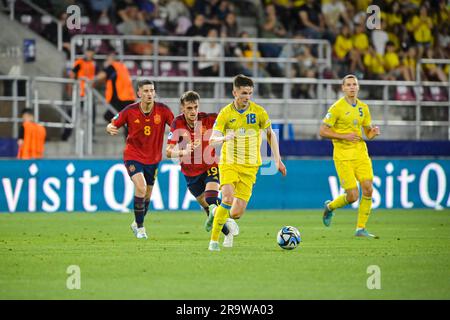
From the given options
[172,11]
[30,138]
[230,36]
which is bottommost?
[30,138]

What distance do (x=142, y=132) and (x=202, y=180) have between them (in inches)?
44.6

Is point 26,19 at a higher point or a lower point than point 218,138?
higher

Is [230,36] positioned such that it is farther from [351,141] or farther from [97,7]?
[351,141]

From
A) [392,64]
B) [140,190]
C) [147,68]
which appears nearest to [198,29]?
[147,68]

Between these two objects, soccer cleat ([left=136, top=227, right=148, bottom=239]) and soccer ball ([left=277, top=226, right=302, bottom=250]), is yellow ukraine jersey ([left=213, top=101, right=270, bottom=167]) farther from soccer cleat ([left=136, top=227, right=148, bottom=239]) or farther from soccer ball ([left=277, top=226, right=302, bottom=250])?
soccer cleat ([left=136, top=227, right=148, bottom=239])

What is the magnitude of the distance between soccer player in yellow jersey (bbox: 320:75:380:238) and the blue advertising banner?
6066 millimetres

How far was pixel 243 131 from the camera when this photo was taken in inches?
518

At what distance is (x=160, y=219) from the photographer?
19.3m

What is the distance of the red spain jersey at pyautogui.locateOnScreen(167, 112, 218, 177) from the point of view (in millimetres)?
14789

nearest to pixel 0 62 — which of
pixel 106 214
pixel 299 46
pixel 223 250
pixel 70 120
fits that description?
pixel 70 120

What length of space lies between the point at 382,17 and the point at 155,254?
16.2 m
